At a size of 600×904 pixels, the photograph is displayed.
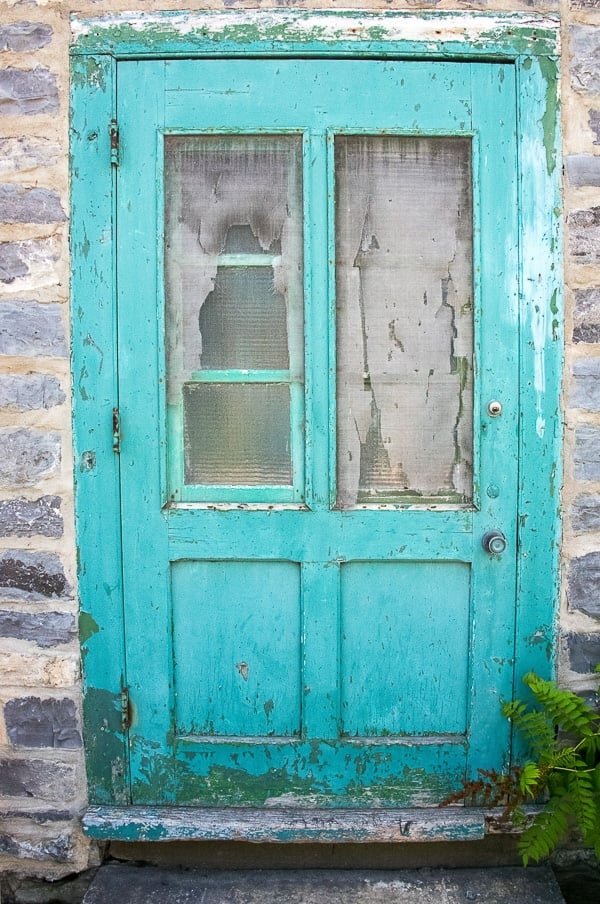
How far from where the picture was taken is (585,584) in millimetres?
2457

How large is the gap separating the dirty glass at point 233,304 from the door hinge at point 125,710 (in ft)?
2.34

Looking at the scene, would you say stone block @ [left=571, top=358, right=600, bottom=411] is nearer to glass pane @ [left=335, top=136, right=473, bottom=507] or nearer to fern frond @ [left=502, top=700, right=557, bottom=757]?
glass pane @ [left=335, top=136, right=473, bottom=507]

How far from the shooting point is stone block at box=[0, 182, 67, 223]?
2.38 metres

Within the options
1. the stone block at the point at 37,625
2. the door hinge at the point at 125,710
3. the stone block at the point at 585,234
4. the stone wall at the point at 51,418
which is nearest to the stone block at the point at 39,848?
the stone wall at the point at 51,418

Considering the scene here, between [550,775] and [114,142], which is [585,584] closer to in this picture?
[550,775]

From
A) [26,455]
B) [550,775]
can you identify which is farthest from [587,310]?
[26,455]

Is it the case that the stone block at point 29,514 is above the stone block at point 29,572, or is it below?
above

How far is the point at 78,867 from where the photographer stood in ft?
8.29

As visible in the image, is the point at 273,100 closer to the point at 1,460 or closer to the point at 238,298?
the point at 238,298

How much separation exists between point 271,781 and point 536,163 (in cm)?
214

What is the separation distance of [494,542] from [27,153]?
1897 mm

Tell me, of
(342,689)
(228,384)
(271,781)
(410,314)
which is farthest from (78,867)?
(410,314)

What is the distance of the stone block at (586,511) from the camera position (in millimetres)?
2438

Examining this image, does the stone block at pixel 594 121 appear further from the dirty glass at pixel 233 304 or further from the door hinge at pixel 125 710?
the door hinge at pixel 125 710
